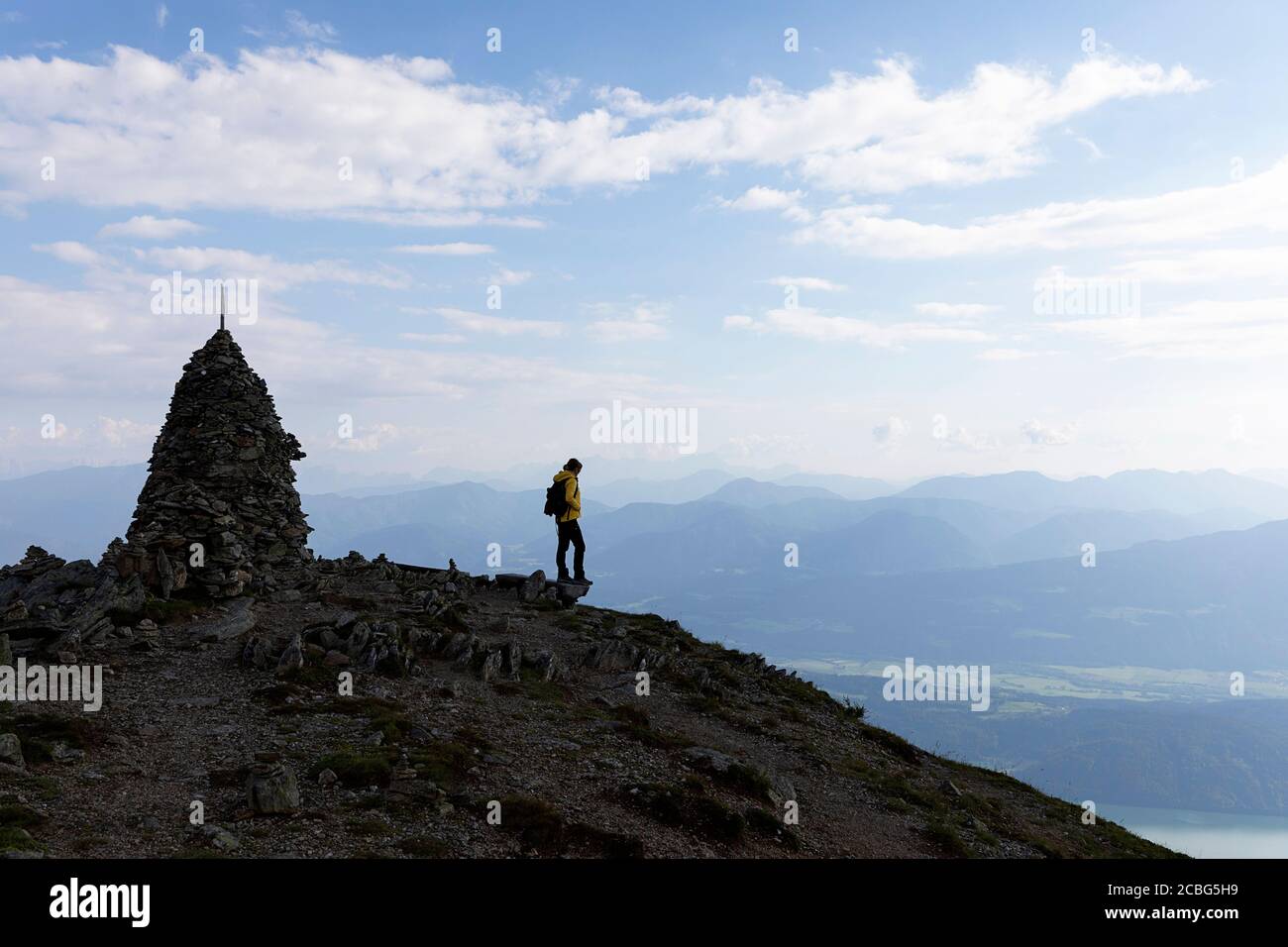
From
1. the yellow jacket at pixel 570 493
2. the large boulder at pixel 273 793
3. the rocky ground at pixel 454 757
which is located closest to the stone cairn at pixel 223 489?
the rocky ground at pixel 454 757

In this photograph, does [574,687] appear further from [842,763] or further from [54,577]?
[54,577]

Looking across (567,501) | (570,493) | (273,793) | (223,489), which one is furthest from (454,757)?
(223,489)

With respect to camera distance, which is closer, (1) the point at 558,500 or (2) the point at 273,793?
(2) the point at 273,793

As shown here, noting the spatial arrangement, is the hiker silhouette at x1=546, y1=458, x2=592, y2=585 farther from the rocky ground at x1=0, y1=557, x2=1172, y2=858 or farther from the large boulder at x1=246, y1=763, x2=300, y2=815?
the large boulder at x1=246, y1=763, x2=300, y2=815

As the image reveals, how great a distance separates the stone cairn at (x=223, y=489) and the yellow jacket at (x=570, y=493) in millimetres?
12491

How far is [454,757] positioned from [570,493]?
15.9 metres

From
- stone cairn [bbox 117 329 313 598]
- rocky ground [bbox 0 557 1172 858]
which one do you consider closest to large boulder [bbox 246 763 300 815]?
rocky ground [bbox 0 557 1172 858]

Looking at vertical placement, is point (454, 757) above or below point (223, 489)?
below

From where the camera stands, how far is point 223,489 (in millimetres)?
37594

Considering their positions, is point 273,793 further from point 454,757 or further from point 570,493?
point 570,493

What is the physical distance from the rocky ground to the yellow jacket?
5173mm
